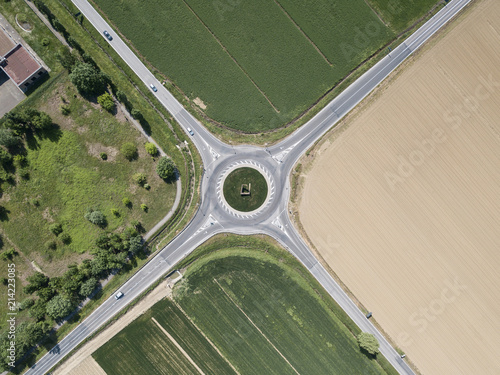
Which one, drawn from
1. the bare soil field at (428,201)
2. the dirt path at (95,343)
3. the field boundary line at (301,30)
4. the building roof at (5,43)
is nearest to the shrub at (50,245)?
the dirt path at (95,343)

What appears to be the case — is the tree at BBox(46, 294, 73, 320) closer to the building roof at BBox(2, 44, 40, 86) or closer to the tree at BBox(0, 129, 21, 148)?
the tree at BBox(0, 129, 21, 148)

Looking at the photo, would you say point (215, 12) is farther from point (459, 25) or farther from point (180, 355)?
point (180, 355)

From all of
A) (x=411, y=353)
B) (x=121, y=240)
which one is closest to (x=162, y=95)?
(x=121, y=240)

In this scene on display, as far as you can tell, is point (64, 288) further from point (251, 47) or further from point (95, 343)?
point (251, 47)

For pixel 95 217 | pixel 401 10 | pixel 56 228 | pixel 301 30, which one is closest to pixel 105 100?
pixel 95 217

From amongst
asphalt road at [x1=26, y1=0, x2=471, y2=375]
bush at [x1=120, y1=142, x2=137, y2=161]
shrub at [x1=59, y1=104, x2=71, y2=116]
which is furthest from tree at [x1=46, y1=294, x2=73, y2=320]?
shrub at [x1=59, y1=104, x2=71, y2=116]

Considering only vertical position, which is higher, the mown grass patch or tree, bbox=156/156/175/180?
the mown grass patch

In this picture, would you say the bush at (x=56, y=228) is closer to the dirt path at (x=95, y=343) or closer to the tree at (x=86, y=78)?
the dirt path at (x=95, y=343)
